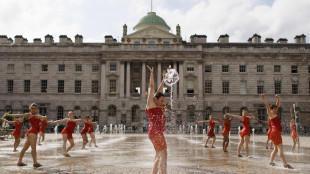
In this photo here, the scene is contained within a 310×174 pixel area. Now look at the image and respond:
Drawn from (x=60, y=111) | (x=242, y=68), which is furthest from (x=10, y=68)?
(x=242, y=68)

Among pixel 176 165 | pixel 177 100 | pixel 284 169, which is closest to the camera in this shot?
pixel 284 169

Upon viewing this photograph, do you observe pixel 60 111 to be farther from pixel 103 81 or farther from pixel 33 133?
pixel 33 133

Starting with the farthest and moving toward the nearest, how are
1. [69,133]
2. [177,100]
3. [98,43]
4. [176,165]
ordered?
[98,43]
[177,100]
[69,133]
[176,165]

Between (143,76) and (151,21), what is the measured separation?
1333cm

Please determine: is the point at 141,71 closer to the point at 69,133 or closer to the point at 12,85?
the point at 12,85

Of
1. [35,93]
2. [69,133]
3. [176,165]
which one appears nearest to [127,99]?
[35,93]

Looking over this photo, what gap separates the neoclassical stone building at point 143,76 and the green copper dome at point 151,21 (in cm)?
633

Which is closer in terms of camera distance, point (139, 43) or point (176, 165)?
point (176, 165)

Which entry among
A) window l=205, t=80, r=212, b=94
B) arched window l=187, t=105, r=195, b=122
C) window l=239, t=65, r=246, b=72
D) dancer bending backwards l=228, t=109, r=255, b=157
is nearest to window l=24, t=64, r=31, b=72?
arched window l=187, t=105, r=195, b=122

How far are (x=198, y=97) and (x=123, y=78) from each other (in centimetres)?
1264

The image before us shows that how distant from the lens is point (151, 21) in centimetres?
6128

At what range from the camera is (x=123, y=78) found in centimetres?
5347

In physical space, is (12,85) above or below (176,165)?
above

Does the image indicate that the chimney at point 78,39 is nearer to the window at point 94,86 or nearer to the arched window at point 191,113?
the window at point 94,86
